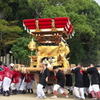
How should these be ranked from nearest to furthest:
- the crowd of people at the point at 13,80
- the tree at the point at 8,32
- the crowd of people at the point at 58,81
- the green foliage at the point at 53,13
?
the crowd of people at the point at 58,81
the crowd of people at the point at 13,80
the green foliage at the point at 53,13
the tree at the point at 8,32

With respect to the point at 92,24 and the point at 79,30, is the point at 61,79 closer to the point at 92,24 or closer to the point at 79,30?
the point at 79,30

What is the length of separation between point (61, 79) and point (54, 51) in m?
2.04

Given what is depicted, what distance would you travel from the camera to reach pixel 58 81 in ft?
22.0

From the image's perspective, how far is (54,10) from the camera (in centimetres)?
1374

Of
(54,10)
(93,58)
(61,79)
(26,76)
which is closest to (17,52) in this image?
→ (54,10)

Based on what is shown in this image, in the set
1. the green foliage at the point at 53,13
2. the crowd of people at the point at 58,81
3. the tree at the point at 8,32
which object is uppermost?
the green foliage at the point at 53,13

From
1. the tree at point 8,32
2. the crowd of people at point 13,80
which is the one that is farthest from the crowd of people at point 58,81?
the tree at point 8,32

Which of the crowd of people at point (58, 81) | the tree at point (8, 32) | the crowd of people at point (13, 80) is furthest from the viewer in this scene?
the tree at point (8, 32)

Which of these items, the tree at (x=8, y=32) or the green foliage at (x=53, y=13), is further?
the tree at (x=8, y=32)

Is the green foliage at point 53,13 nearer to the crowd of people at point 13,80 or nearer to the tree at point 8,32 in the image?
the tree at point 8,32

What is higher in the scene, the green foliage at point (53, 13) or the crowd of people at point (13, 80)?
the green foliage at point (53, 13)

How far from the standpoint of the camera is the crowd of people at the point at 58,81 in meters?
6.41

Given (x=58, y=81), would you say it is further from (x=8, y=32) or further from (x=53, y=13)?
(x=8, y=32)

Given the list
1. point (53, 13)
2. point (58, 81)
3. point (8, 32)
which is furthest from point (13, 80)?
point (53, 13)
